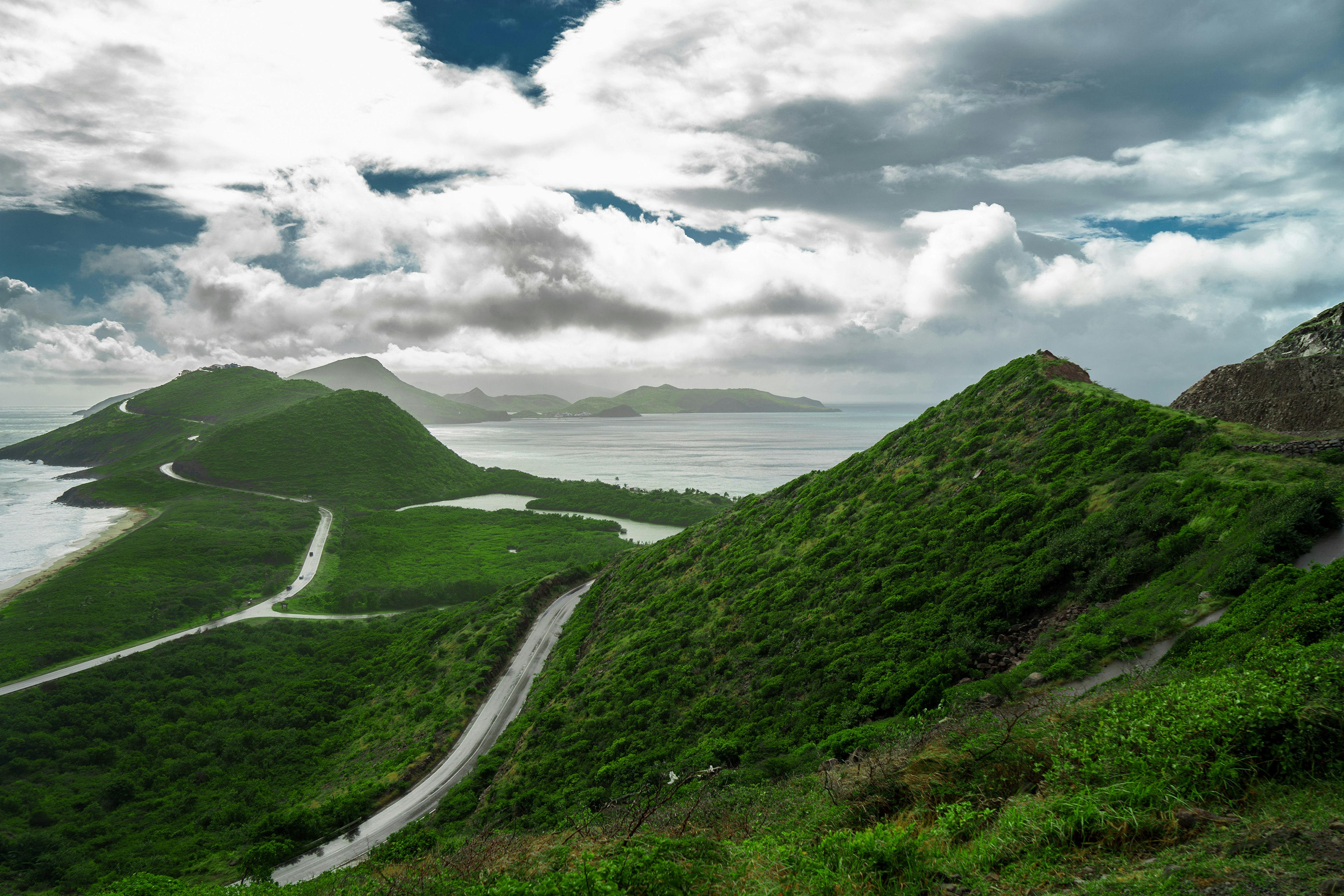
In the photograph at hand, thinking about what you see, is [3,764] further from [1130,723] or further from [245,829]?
[1130,723]

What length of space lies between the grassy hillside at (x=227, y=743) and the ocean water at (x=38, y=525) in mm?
44046

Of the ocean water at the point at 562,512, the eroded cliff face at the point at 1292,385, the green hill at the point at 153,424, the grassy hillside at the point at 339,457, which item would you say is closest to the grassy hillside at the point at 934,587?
the eroded cliff face at the point at 1292,385

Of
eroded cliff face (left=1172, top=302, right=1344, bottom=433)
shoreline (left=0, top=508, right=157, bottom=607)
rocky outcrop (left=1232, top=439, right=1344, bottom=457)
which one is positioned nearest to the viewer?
rocky outcrop (left=1232, top=439, right=1344, bottom=457)

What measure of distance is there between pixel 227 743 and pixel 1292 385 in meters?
53.1

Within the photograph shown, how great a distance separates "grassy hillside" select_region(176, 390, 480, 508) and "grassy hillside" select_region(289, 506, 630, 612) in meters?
18.7

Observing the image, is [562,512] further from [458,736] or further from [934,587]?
[934,587]

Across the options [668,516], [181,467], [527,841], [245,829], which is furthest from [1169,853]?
[181,467]

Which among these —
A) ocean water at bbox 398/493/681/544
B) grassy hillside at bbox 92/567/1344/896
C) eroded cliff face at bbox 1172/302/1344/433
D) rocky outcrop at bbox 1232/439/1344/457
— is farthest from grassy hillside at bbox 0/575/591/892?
ocean water at bbox 398/493/681/544

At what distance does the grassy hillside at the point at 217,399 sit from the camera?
174 m

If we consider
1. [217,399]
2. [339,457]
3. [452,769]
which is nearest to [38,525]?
[339,457]

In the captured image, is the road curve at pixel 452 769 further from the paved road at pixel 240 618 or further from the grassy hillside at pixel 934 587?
the paved road at pixel 240 618

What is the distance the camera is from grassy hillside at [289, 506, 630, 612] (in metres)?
68.0

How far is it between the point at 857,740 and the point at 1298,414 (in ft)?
62.3

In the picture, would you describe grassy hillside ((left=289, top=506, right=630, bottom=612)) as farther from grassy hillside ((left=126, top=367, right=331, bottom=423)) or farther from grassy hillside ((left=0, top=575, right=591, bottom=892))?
grassy hillside ((left=126, top=367, right=331, bottom=423))
